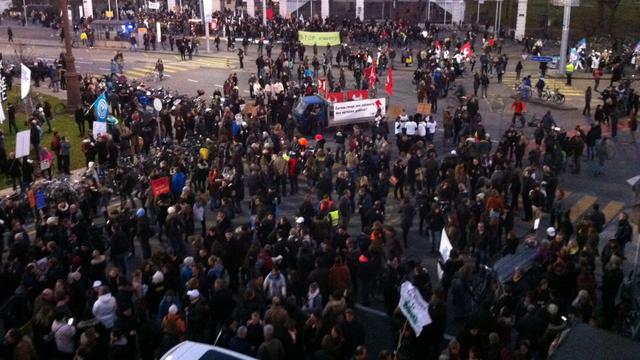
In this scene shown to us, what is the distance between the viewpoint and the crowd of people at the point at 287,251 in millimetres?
11188

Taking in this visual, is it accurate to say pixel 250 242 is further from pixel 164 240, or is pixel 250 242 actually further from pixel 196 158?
pixel 196 158

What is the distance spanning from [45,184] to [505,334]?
13.7 meters

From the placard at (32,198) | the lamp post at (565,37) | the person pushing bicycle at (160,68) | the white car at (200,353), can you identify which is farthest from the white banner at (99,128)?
the lamp post at (565,37)

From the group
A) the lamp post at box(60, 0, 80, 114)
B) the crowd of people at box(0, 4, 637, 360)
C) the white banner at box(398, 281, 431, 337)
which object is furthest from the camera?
the lamp post at box(60, 0, 80, 114)

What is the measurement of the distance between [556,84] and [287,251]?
96.1ft

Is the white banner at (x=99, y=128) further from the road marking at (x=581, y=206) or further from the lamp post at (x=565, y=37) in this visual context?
the lamp post at (x=565, y=37)

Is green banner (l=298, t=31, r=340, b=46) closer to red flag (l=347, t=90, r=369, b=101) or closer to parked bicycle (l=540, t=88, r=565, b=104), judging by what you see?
parked bicycle (l=540, t=88, r=565, b=104)

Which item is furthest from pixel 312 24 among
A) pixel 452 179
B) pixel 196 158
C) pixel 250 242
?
pixel 250 242

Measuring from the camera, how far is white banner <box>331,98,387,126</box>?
27.1 m

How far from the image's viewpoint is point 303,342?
11516mm

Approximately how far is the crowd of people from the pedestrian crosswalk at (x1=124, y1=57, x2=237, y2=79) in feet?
58.1

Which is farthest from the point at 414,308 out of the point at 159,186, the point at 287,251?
the point at 159,186

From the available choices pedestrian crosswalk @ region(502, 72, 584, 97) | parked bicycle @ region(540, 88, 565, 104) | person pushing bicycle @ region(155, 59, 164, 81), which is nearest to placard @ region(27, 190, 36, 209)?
person pushing bicycle @ region(155, 59, 164, 81)

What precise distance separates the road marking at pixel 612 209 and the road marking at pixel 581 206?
1.48 ft
